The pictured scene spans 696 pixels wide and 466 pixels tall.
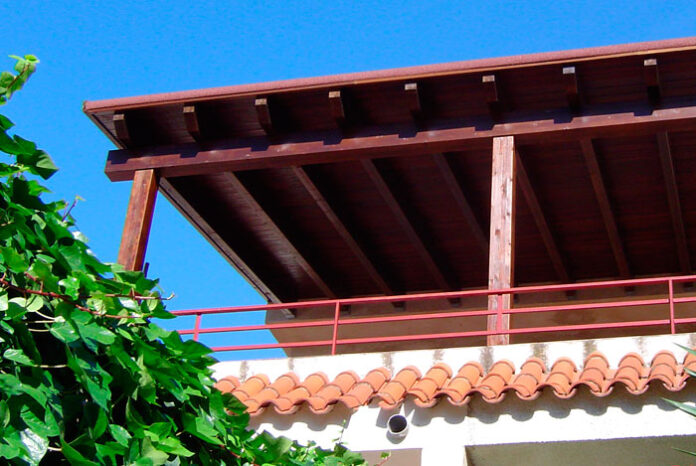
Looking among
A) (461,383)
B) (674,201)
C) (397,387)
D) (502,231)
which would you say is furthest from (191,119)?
(674,201)

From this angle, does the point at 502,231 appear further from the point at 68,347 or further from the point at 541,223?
the point at 68,347

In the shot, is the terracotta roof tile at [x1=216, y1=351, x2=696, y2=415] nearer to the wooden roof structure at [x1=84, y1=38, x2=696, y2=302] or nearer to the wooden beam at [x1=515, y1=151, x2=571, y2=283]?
the wooden roof structure at [x1=84, y1=38, x2=696, y2=302]

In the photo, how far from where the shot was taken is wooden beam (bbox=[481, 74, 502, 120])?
30.7 feet

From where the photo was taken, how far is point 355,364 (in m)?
8.04

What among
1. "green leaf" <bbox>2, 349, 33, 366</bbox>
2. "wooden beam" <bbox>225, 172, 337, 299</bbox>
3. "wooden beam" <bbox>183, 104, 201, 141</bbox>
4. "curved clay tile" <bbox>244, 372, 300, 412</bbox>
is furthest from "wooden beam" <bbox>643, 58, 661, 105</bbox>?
"green leaf" <bbox>2, 349, 33, 366</bbox>

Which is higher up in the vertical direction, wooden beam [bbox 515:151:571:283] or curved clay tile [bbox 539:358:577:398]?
wooden beam [bbox 515:151:571:283]

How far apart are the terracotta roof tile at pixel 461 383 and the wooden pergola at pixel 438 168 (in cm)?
89

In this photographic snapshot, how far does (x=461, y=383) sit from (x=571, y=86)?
3.22m

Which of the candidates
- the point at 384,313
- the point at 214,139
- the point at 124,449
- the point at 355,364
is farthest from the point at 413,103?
the point at 124,449

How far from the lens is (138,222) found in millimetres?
9945

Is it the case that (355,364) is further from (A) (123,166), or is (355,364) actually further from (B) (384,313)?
(B) (384,313)

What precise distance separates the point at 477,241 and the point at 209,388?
8.37m

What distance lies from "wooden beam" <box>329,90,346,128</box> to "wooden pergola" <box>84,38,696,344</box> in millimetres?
20

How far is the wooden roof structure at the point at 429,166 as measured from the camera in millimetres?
9391
